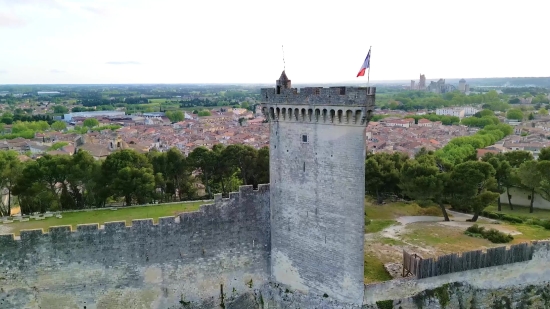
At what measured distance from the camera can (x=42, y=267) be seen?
20.0m

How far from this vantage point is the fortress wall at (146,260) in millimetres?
19875

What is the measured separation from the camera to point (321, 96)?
20.0 meters

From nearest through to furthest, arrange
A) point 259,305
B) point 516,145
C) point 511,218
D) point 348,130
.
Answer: point 348,130
point 259,305
point 511,218
point 516,145

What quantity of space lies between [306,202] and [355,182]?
9.86 ft

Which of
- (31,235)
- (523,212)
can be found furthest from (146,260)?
(523,212)

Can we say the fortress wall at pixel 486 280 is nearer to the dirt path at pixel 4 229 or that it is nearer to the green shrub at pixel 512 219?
the green shrub at pixel 512 219

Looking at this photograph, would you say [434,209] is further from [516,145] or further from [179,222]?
[516,145]

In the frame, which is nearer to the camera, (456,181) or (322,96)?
(322,96)

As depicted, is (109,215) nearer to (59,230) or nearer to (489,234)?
(59,230)

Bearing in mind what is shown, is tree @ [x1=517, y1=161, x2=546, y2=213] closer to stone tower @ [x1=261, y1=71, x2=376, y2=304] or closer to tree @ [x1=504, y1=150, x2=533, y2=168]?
tree @ [x1=504, y1=150, x2=533, y2=168]

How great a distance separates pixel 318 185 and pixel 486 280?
35.3ft

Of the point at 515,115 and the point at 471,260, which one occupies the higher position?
the point at 471,260

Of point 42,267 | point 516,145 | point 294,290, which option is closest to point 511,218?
A: point 294,290

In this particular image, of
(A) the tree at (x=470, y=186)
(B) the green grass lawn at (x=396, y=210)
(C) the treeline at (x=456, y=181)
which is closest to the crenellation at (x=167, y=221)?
(B) the green grass lawn at (x=396, y=210)
